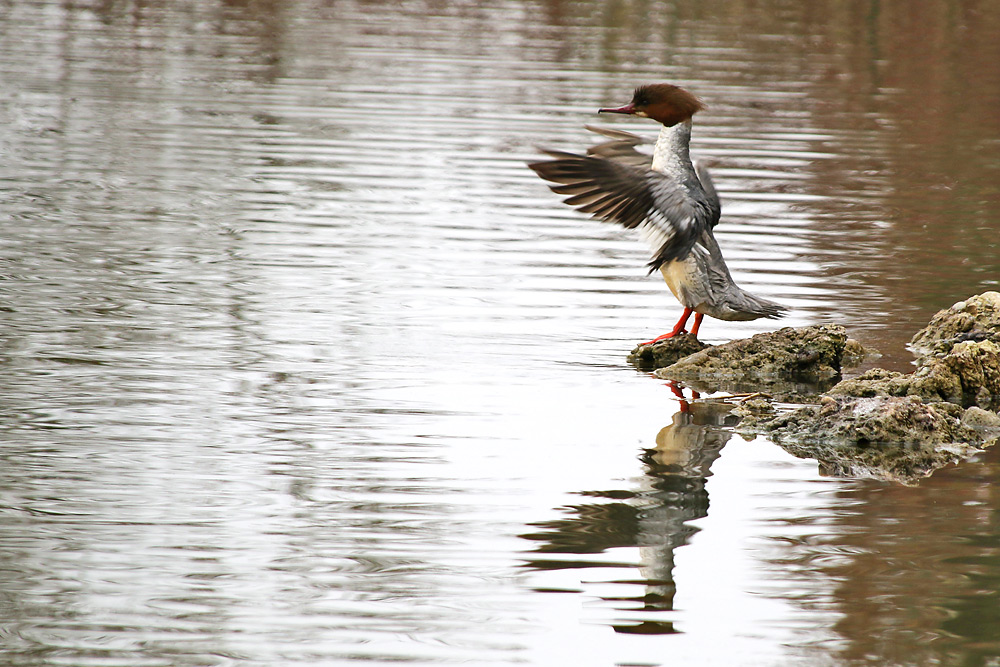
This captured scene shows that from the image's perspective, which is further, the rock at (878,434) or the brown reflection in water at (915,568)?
the rock at (878,434)

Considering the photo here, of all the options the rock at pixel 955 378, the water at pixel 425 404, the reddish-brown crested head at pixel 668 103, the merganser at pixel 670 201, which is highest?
the reddish-brown crested head at pixel 668 103

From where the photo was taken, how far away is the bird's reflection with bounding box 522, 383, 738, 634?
14.9 ft

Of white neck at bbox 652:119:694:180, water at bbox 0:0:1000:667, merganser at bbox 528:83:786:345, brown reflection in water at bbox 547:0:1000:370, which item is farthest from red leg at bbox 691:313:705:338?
brown reflection in water at bbox 547:0:1000:370

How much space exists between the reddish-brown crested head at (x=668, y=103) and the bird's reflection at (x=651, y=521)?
1792 mm

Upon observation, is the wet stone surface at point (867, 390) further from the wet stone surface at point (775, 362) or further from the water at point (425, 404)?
the water at point (425, 404)

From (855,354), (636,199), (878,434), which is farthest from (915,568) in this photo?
(855,354)

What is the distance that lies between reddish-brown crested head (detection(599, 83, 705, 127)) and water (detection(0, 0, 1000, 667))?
4.39ft

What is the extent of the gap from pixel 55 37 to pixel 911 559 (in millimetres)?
20309

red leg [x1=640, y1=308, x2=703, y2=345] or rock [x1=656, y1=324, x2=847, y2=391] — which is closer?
rock [x1=656, y1=324, x2=847, y2=391]

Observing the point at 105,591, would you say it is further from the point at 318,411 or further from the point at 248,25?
the point at 248,25

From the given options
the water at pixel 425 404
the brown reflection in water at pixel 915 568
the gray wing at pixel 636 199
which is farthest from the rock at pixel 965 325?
the brown reflection in water at pixel 915 568

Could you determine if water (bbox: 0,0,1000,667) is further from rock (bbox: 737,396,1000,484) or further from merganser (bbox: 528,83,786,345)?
merganser (bbox: 528,83,786,345)

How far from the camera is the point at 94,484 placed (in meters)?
5.41

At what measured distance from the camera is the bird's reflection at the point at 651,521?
454cm
